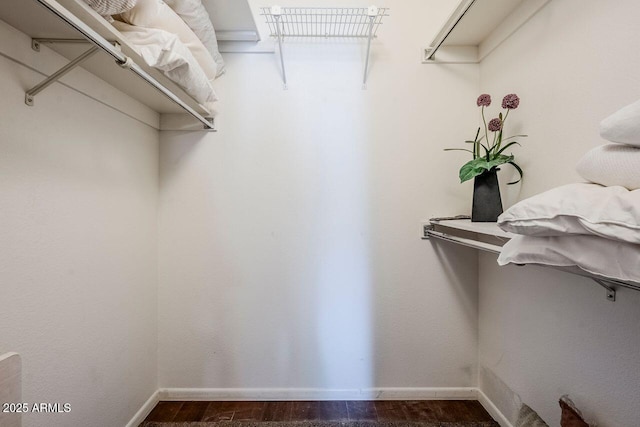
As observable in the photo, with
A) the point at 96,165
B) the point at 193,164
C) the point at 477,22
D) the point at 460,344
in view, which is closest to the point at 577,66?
the point at 477,22

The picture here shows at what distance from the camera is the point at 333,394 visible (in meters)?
1.46

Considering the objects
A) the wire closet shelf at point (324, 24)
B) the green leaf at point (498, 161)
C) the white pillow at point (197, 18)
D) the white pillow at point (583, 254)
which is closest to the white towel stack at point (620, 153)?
the white pillow at point (583, 254)

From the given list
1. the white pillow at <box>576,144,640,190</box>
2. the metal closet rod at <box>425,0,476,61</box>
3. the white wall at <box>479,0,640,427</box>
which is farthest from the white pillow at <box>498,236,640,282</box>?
the metal closet rod at <box>425,0,476,61</box>

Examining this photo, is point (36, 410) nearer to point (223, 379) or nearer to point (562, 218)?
point (223, 379)

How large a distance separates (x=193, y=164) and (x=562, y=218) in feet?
5.13

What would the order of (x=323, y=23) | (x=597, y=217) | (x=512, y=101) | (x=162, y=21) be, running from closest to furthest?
(x=597, y=217), (x=162, y=21), (x=512, y=101), (x=323, y=23)

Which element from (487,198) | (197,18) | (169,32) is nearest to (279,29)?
(197,18)

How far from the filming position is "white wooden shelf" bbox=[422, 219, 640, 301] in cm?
74

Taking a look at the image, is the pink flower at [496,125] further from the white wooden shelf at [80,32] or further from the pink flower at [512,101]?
the white wooden shelf at [80,32]

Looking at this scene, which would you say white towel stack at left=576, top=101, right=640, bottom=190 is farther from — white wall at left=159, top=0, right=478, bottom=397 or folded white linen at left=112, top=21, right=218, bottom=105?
folded white linen at left=112, top=21, right=218, bottom=105

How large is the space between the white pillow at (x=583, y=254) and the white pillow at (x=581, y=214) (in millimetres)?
30

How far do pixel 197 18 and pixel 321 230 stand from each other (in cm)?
114

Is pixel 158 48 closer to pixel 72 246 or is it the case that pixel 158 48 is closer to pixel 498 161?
pixel 72 246

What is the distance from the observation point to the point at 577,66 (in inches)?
35.7
